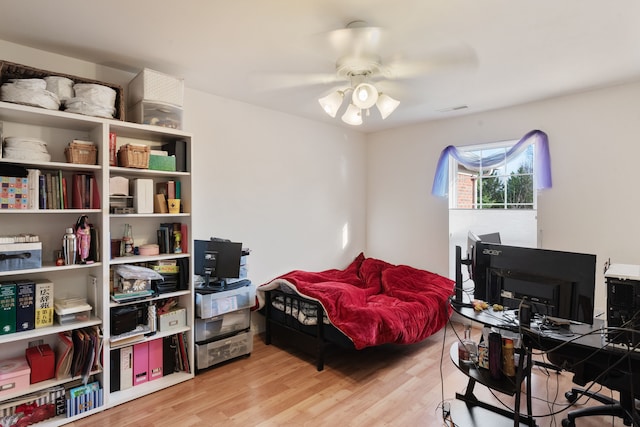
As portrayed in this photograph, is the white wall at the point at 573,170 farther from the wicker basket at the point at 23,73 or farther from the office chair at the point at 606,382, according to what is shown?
the wicker basket at the point at 23,73

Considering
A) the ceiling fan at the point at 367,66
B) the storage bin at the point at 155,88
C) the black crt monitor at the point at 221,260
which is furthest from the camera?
the black crt monitor at the point at 221,260

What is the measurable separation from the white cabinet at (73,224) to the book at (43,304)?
0.06 meters

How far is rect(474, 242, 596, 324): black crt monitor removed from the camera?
179 centimetres

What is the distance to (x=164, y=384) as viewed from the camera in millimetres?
2643

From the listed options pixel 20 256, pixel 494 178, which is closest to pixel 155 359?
pixel 20 256

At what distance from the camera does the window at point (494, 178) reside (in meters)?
3.68

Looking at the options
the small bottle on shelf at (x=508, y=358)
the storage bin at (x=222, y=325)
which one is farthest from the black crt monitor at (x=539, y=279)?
the storage bin at (x=222, y=325)

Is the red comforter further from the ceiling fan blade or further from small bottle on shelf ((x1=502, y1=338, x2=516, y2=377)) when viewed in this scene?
the ceiling fan blade

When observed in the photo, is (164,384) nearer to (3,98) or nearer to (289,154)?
(3,98)

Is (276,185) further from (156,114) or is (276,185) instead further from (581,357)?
(581,357)

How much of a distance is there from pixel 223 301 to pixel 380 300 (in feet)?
5.14

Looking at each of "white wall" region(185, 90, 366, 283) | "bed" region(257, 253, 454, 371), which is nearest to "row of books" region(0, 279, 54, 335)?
"white wall" region(185, 90, 366, 283)

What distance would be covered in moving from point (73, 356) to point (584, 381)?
128 inches

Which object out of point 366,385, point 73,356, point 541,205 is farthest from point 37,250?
point 541,205
